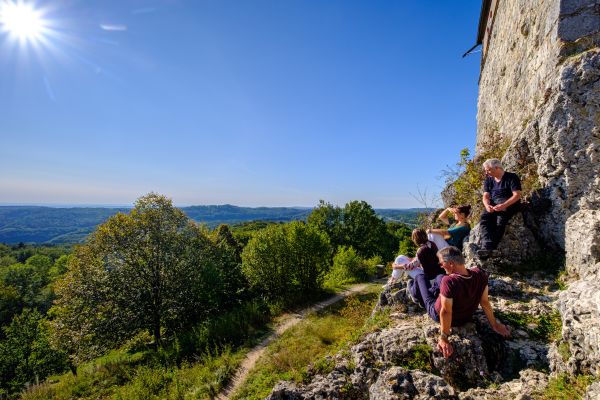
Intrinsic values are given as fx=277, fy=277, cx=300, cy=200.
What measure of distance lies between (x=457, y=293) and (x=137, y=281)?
64.8 feet

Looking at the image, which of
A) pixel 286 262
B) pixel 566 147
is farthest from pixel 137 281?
pixel 566 147

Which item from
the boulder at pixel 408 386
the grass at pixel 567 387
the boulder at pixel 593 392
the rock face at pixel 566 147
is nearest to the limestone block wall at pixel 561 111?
the rock face at pixel 566 147

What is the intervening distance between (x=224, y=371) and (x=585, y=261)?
10190mm

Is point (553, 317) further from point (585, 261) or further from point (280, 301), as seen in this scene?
point (280, 301)

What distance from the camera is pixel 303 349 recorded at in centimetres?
965

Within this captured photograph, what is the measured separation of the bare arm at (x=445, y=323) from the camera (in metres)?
3.95

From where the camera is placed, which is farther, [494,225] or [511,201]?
[494,225]

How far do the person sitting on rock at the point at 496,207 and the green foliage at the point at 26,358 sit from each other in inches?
983

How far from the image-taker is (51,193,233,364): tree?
16.6 meters

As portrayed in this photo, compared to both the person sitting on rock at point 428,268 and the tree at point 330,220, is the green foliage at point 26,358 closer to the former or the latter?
the person sitting on rock at point 428,268

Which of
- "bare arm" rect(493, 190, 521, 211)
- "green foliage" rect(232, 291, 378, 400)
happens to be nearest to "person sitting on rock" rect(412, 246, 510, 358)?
"green foliage" rect(232, 291, 378, 400)

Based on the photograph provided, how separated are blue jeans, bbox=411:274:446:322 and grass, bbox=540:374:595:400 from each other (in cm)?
146

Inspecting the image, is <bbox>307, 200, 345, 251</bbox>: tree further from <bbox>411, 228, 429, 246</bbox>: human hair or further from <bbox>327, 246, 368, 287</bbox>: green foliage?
<bbox>411, 228, 429, 246</bbox>: human hair

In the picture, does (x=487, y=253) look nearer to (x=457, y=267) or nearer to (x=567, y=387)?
(x=457, y=267)
